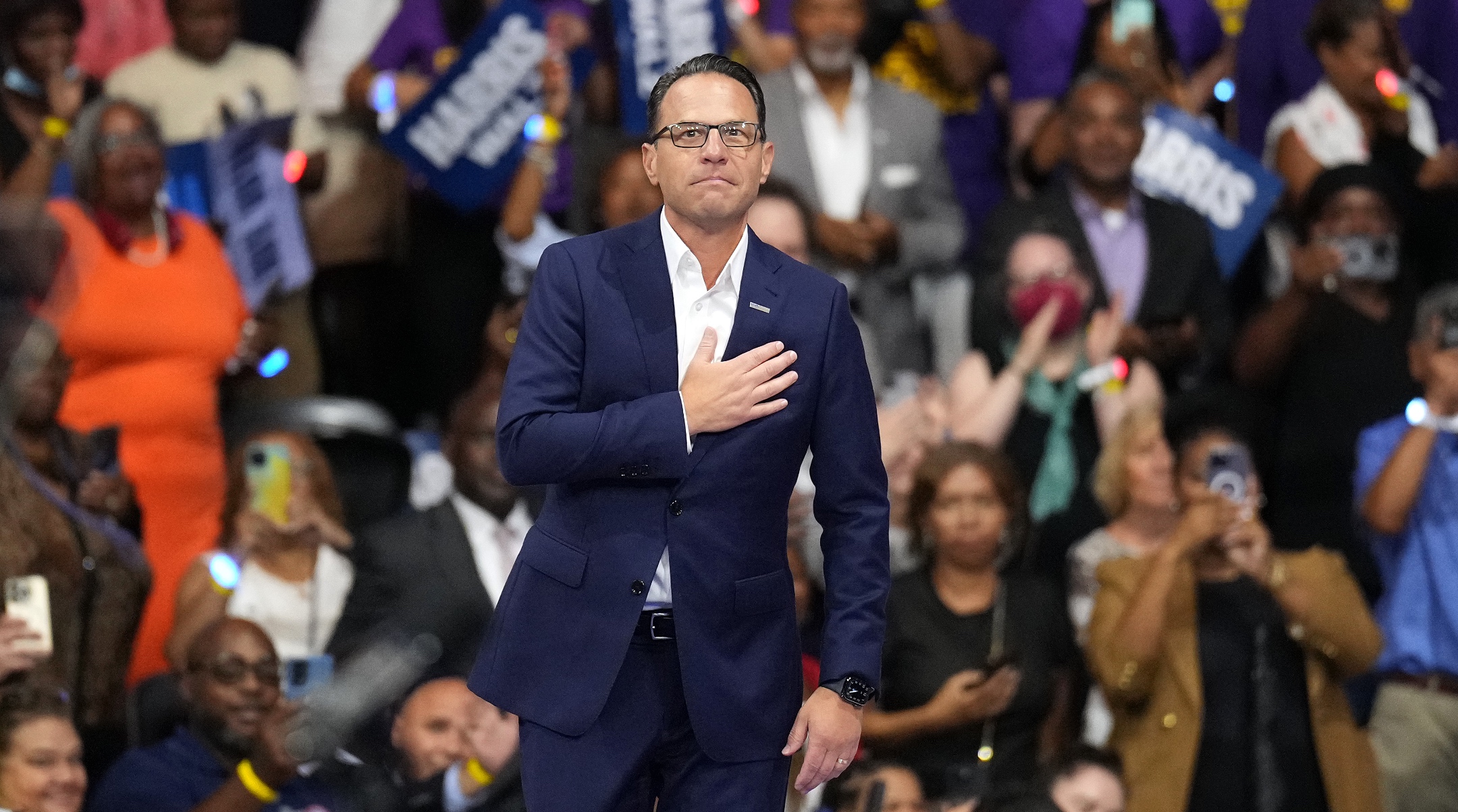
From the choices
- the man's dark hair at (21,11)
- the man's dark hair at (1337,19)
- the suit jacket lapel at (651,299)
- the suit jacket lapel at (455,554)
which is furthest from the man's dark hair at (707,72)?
the man's dark hair at (1337,19)

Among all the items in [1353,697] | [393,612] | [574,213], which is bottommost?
[1353,697]

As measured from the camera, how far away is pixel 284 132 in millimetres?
5332

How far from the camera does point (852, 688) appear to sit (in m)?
2.53

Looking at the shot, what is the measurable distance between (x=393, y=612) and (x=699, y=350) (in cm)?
233

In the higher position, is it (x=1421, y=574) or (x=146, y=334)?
(x=146, y=334)

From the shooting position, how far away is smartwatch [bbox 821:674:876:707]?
2.52 meters

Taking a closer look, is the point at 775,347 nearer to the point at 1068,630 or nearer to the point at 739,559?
the point at 739,559

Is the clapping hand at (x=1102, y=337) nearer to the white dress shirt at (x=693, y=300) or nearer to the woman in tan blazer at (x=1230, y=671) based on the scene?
the woman in tan blazer at (x=1230, y=671)

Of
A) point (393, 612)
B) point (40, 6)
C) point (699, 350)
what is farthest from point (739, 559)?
point (40, 6)

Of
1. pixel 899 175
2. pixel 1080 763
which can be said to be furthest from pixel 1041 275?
pixel 1080 763

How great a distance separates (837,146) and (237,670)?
220 cm

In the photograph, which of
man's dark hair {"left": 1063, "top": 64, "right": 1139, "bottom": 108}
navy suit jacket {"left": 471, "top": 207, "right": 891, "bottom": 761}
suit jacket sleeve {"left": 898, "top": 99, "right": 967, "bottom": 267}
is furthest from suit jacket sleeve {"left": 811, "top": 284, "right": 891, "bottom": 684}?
man's dark hair {"left": 1063, "top": 64, "right": 1139, "bottom": 108}

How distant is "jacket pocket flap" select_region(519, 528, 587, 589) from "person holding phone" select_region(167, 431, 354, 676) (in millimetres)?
2164

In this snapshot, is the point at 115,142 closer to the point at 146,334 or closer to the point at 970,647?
the point at 146,334
